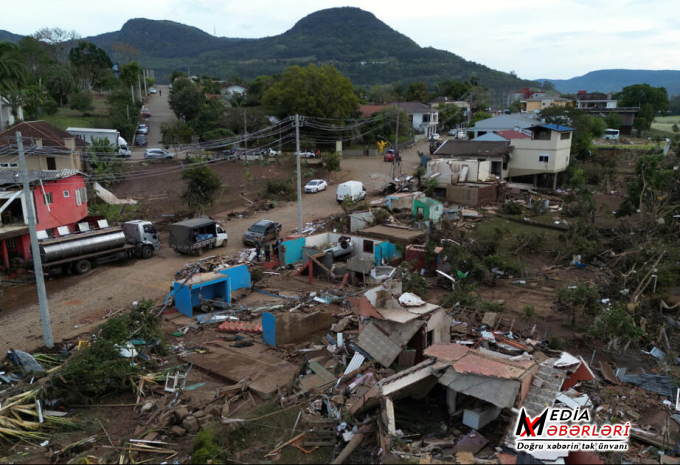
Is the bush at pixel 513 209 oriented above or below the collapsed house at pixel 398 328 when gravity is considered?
below

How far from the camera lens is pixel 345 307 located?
1617cm

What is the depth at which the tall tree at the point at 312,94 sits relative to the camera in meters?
50.2

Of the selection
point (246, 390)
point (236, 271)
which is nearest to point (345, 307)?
point (236, 271)

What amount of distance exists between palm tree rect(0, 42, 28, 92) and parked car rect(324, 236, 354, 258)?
35460 mm

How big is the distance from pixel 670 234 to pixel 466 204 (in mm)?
12791

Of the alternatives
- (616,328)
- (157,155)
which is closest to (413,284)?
(616,328)

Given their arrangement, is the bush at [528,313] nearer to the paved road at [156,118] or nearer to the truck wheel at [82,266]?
the truck wheel at [82,266]

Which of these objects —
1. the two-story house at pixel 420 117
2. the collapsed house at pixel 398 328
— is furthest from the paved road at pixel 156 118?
the collapsed house at pixel 398 328

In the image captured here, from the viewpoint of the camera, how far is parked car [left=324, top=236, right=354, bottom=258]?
2147 centimetres

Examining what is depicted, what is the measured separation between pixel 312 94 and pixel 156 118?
26784 millimetres

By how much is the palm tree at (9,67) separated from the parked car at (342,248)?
116 ft

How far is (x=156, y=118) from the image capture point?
214 ft

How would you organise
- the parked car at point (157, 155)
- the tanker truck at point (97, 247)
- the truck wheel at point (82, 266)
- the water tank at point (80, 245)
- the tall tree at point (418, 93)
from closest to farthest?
the water tank at point (80, 245)
the tanker truck at point (97, 247)
the truck wheel at point (82, 266)
the parked car at point (157, 155)
the tall tree at point (418, 93)

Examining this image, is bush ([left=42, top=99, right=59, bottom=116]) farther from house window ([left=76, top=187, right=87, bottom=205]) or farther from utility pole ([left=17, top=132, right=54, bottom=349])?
utility pole ([left=17, top=132, right=54, bottom=349])
